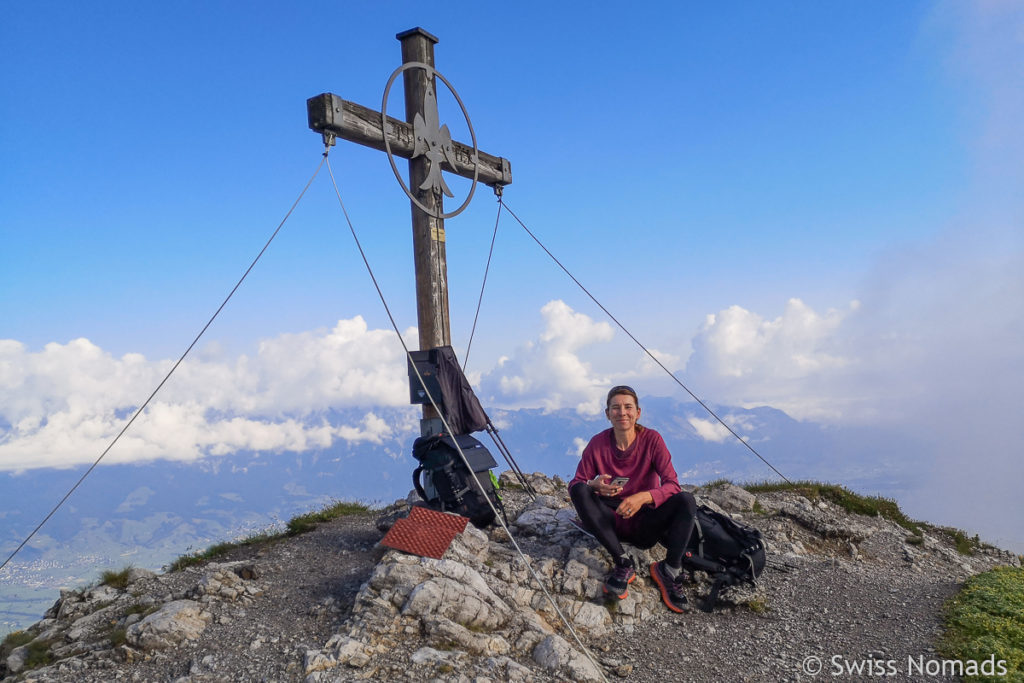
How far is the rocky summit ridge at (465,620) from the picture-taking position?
489cm

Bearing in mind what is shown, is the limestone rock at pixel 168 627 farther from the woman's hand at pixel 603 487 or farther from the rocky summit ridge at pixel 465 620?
the woman's hand at pixel 603 487

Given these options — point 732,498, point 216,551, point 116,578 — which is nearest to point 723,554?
point 732,498

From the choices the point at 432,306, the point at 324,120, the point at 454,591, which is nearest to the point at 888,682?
the point at 454,591

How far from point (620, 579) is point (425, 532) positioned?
2.04m

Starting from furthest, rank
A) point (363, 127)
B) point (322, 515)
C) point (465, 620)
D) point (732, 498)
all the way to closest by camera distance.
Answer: point (732, 498)
point (322, 515)
point (363, 127)
point (465, 620)

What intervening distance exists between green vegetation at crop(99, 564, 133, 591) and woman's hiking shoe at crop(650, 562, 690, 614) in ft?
20.9

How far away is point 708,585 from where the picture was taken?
22.4 feet

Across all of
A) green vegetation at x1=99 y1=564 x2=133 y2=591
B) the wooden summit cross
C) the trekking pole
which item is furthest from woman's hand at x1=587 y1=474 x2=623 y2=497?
green vegetation at x1=99 y1=564 x2=133 y2=591

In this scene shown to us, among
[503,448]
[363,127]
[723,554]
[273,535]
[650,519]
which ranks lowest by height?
[273,535]

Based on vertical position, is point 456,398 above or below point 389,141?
below

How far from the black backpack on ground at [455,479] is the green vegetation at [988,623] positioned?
4.68 metres

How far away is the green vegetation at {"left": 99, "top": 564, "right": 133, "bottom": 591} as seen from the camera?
7.77m

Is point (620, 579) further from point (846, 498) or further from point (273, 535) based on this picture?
point (846, 498)

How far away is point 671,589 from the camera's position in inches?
253
